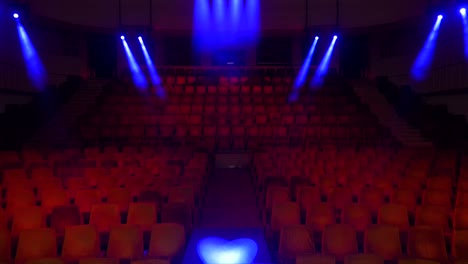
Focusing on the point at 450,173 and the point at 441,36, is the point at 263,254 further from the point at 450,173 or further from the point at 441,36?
the point at 441,36

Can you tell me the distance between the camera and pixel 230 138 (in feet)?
36.9

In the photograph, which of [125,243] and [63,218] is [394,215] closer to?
[125,243]

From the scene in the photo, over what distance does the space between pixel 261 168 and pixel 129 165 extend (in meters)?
2.07

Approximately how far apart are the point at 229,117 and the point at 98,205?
7365mm

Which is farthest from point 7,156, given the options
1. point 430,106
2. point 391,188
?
point 430,106

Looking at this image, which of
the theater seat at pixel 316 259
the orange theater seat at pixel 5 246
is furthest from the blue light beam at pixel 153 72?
the theater seat at pixel 316 259

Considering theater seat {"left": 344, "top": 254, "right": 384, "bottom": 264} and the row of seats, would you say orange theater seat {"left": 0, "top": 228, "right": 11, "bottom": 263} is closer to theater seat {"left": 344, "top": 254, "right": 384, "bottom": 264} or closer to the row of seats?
the row of seats

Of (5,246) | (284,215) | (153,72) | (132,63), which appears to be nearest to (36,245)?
(5,246)

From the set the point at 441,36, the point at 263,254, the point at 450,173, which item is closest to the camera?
the point at 263,254

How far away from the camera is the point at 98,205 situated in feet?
16.4

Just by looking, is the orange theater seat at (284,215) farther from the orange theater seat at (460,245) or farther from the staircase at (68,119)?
the staircase at (68,119)

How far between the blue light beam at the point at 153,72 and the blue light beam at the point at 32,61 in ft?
10.1

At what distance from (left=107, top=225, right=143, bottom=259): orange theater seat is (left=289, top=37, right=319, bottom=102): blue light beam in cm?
932

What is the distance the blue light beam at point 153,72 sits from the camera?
1353 centimetres
